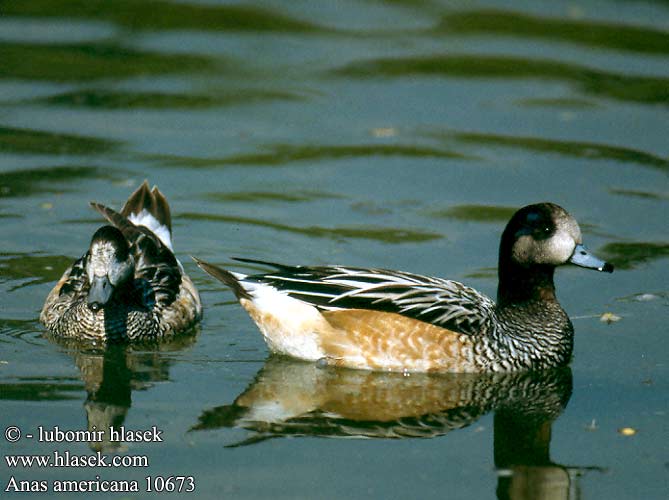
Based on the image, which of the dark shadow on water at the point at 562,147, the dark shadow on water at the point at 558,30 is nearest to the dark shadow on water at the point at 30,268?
the dark shadow on water at the point at 562,147

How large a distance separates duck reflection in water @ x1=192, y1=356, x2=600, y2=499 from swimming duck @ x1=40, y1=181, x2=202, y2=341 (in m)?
1.14

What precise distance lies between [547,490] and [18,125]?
9.30m

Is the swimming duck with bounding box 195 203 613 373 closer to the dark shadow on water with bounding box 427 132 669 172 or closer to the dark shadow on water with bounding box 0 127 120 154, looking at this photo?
the dark shadow on water with bounding box 427 132 669 172

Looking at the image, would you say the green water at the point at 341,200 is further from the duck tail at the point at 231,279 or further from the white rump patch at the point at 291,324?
the duck tail at the point at 231,279

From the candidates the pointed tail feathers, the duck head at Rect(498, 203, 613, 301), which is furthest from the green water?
the duck head at Rect(498, 203, 613, 301)

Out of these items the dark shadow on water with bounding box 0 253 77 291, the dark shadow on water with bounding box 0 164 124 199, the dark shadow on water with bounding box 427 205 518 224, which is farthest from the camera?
the dark shadow on water with bounding box 0 164 124 199

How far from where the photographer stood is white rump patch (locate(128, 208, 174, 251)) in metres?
11.4

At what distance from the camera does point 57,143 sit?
14484mm

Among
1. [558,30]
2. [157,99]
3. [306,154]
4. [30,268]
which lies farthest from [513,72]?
[30,268]

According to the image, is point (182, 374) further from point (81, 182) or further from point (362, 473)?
point (81, 182)

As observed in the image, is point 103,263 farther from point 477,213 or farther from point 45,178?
point 477,213

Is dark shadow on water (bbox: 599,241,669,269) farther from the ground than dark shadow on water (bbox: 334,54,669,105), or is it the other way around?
dark shadow on water (bbox: 334,54,669,105)

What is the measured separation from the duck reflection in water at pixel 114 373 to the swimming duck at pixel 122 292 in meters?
0.12

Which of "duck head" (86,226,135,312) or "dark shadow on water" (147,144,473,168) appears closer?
"duck head" (86,226,135,312)
